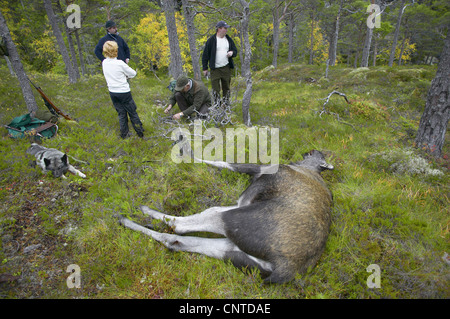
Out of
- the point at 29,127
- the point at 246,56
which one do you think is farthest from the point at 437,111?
the point at 29,127

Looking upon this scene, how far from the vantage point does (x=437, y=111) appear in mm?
4227

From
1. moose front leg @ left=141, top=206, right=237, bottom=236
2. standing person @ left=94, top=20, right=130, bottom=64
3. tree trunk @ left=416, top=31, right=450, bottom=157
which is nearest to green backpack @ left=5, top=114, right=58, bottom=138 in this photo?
standing person @ left=94, top=20, right=130, bottom=64

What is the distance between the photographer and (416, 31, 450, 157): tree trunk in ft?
13.4

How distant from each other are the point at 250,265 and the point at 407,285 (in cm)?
169

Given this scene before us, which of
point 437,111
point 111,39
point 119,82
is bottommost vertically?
point 437,111

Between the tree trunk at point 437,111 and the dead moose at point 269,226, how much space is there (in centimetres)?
295

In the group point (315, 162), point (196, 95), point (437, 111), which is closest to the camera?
point (315, 162)

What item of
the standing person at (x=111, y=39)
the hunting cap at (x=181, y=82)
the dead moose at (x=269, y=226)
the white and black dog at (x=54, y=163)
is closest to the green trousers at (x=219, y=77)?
the hunting cap at (x=181, y=82)

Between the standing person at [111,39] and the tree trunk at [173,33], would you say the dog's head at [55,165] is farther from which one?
the tree trunk at [173,33]

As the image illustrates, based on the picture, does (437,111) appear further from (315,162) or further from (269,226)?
(269,226)

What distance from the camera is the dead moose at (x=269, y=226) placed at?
7.74 ft

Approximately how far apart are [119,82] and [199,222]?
12.6 feet
